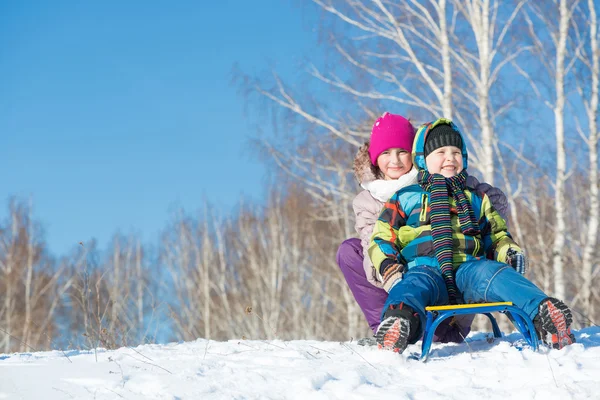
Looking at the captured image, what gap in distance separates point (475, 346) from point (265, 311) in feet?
47.0

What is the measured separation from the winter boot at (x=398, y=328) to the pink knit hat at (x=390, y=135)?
1482mm

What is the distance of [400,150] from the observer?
4297 mm

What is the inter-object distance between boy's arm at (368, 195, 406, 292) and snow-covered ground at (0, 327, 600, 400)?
402mm

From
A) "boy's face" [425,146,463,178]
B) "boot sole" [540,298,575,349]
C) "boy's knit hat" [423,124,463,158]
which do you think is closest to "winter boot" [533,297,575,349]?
"boot sole" [540,298,575,349]

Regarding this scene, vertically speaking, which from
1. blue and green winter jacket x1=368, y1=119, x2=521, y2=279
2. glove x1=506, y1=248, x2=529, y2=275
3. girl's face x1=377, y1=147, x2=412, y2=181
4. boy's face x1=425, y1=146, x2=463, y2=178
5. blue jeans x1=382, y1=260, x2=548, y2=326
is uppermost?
girl's face x1=377, y1=147, x2=412, y2=181

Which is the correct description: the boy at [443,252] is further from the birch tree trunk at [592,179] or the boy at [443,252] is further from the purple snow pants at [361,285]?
the birch tree trunk at [592,179]

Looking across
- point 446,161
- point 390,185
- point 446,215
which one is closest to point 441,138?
point 446,161

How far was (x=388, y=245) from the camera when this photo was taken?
3.56 metres

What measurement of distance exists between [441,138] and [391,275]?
909mm

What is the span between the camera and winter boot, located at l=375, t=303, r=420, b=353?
2.98 metres

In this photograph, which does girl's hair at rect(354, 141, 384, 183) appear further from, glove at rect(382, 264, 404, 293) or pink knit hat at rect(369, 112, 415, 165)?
glove at rect(382, 264, 404, 293)

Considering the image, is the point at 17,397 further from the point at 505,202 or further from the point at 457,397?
the point at 505,202

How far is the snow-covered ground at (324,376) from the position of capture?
99.7 inches

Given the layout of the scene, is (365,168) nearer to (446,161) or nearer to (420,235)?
(446,161)
